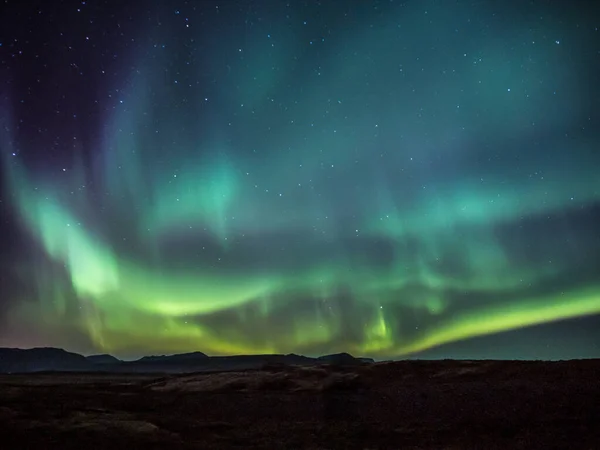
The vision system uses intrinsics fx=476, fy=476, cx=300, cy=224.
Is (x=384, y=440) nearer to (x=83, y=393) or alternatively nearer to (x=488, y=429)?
(x=488, y=429)

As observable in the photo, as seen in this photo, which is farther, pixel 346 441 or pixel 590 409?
pixel 590 409

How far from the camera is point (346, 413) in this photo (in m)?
26.8

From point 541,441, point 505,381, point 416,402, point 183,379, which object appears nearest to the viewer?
point 541,441

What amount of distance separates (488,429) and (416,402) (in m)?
6.77

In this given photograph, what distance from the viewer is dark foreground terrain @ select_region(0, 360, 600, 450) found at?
20.4 meters

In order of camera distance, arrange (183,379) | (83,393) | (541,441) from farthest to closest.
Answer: (183,379), (83,393), (541,441)

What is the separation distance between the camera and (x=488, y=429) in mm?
21266

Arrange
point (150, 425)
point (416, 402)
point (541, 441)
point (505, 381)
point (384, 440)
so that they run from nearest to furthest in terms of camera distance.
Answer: point (541, 441)
point (384, 440)
point (150, 425)
point (416, 402)
point (505, 381)

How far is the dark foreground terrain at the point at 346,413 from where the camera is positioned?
20.4 metres

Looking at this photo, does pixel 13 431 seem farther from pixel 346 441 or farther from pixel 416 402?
pixel 416 402

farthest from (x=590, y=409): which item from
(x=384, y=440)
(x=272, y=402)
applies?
(x=272, y=402)

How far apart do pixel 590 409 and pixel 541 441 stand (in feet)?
19.8

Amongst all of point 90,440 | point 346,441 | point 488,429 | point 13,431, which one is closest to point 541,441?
point 488,429

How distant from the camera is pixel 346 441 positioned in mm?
20422
